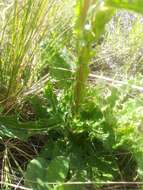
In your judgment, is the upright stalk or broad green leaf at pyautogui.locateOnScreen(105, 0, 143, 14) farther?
the upright stalk

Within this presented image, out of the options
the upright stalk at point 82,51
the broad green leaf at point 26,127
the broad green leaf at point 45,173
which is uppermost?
the upright stalk at point 82,51

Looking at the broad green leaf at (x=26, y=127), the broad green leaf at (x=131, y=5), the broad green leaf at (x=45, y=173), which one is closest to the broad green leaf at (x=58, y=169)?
the broad green leaf at (x=45, y=173)

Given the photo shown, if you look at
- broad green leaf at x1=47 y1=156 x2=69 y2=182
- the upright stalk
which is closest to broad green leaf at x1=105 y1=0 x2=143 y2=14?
the upright stalk

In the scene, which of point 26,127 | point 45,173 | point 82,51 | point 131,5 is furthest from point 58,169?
point 131,5

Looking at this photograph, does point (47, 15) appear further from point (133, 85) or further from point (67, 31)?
point (133, 85)

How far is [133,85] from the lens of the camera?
3.61 ft

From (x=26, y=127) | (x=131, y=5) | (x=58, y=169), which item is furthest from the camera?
(x=26, y=127)

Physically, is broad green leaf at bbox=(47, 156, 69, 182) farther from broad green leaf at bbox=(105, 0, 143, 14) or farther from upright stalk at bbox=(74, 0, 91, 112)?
broad green leaf at bbox=(105, 0, 143, 14)

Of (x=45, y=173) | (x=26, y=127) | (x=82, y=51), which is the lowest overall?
(x=45, y=173)

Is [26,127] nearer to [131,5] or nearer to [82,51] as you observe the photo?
[82,51]

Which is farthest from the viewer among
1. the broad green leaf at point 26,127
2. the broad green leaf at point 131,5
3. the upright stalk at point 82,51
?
the broad green leaf at point 26,127

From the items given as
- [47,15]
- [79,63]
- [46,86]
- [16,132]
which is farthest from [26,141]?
[47,15]

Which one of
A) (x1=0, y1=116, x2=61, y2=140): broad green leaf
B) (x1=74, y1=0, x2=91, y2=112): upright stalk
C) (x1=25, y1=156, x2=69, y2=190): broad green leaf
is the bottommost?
(x1=25, y1=156, x2=69, y2=190): broad green leaf

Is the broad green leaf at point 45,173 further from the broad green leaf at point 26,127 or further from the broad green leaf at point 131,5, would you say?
the broad green leaf at point 131,5
